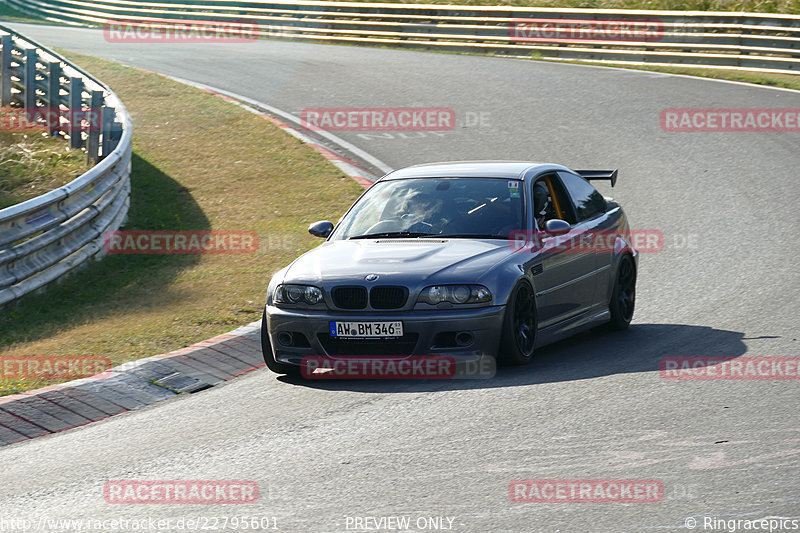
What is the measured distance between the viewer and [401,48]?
30.3m

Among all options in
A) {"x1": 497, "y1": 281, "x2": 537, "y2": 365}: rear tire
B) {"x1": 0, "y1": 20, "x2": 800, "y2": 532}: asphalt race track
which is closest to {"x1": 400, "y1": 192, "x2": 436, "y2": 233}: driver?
{"x1": 497, "y1": 281, "x2": 537, "y2": 365}: rear tire

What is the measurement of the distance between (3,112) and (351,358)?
11349 millimetres

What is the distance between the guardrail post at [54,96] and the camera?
16328mm

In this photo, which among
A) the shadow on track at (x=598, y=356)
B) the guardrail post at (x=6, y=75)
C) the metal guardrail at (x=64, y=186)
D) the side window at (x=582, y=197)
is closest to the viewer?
the shadow on track at (x=598, y=356)

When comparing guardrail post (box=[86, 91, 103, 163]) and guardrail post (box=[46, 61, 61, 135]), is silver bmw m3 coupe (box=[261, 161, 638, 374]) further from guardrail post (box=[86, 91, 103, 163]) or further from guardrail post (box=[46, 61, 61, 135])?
guardrail post (box=[46, 61, 61, 135])

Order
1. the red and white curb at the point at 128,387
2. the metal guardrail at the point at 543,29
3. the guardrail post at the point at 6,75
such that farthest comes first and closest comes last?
the metal guardrail at the point at 543,29 → the guardrail post at the point at 6,75 → the red and white curb at the point at 128,387

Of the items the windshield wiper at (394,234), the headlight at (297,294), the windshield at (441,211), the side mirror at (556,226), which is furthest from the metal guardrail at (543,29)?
the headlight at (297,294)

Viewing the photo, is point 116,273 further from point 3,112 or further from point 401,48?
point 401,48

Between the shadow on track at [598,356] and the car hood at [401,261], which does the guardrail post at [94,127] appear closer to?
the car hood at [401,261]

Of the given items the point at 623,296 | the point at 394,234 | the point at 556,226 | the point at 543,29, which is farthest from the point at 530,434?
the point at 543,29

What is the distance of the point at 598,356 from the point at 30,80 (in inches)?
438

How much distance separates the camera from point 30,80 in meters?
16.8

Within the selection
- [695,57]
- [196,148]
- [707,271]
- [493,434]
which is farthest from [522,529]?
[695,57]

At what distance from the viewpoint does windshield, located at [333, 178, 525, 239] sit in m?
8.88
